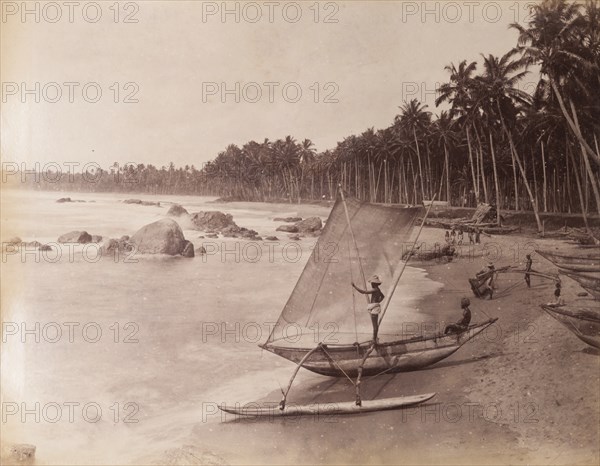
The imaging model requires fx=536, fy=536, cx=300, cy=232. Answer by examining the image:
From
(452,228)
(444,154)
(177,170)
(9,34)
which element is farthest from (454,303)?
(9,34)

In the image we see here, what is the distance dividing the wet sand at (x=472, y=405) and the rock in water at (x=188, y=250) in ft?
3.59

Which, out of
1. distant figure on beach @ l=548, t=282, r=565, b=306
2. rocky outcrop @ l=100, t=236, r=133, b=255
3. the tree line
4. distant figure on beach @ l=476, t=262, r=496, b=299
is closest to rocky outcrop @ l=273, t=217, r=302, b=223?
the tree line

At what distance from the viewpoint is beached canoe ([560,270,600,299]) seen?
187 inches

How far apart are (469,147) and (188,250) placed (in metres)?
2.90

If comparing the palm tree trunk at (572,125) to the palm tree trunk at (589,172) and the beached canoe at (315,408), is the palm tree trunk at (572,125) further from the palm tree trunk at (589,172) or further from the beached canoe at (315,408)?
the beached canoe at (315,408)

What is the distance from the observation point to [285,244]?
4738mm

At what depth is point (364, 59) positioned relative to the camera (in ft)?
15.7

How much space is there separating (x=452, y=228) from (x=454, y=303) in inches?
29.8

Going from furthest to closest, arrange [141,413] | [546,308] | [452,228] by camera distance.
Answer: [452,228], [546,308], [141,413]

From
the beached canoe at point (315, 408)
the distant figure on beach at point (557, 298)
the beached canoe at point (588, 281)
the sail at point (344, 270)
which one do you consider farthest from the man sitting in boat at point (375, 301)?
the beached canoe at point (588, 281)

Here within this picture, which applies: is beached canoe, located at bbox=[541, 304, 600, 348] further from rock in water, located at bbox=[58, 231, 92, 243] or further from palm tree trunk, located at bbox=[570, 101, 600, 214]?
rock in water, located at bbox=[58, 231, 92, 243]

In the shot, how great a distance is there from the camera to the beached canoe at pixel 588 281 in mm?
4745

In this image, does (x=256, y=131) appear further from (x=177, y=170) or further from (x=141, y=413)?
(x=141, y=413)

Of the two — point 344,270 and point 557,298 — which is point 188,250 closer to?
point 344,270
